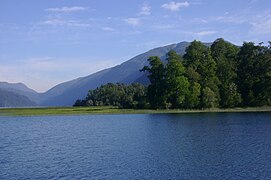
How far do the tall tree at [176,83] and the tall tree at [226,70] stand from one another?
51.8 feet

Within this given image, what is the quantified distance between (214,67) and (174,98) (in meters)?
20.2

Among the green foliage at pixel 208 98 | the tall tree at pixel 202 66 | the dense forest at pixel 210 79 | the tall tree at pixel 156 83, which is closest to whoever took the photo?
the green foliage at pixel 208 98

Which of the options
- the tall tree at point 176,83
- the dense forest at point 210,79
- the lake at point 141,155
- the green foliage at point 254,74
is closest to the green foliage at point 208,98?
the dense forest at point 210,79

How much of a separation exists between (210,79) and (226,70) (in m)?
9.92

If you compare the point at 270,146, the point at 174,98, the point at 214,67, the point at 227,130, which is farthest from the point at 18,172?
the point at 214,67

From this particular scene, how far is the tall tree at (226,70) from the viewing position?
14112cm

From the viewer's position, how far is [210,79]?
5630 inches

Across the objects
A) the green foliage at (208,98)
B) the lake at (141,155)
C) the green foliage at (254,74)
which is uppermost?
the green foliage at (254,74)

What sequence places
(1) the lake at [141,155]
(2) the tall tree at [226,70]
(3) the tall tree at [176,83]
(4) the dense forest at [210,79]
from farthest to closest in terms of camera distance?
(2) the tall tree at [226,70]
(4) the dense forest at [210,79]
(3) the tall tree at [176,83]
(1) the lake at [141,155]

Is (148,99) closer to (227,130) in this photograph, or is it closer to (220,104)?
(220,104)

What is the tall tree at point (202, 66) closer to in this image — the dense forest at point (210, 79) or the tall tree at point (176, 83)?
the dense forest at point (210, 79)

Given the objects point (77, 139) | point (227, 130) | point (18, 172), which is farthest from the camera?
point (227, 130)

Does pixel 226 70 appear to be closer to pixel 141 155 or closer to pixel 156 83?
pixel 156 83

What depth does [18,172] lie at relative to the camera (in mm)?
37656
